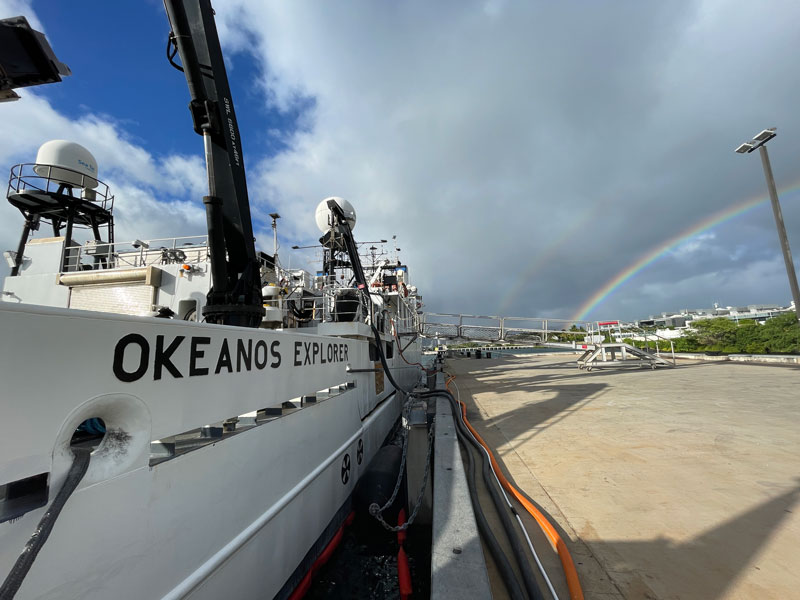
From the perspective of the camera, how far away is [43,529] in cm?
140

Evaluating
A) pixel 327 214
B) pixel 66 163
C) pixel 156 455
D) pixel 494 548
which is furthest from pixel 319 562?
pixel 66 163

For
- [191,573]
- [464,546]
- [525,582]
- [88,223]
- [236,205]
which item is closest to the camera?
[191,573]

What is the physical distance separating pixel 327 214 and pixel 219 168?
6759 mm

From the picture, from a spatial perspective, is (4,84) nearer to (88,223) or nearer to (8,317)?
(8,317)

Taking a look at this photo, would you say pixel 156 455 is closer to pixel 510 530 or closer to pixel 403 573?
pixel 510 530

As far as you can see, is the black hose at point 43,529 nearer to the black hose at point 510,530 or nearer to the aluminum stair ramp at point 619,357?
the black hose at point 510,530

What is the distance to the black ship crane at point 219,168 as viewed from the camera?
454 centimetres

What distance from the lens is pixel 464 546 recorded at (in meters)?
2.86

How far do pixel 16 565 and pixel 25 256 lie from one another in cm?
1304

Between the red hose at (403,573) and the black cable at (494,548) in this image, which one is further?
the red hose at (403,573)

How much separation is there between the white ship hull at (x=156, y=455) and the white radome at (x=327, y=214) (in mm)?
8018

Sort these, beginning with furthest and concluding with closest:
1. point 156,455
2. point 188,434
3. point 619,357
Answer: point 619,357, point 188,434, point 156,455

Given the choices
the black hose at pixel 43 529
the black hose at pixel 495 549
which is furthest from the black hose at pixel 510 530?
the black hose at pixel 43 529

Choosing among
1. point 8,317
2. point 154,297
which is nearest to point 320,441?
point 8,317
